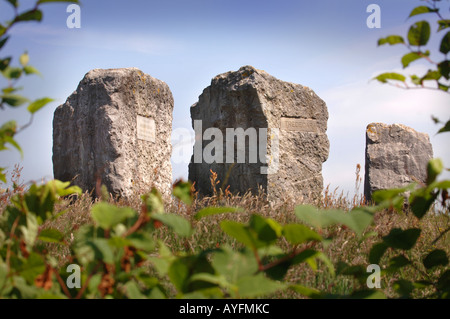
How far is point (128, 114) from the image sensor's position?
20.3 ft

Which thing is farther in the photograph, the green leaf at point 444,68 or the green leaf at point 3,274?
the green leaf at point 444,68

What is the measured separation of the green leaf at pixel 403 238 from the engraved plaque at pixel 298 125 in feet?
17.2

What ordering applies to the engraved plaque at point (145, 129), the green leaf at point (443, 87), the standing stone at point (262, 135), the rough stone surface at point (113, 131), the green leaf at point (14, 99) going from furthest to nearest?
1. the engraved plaque at point (145, 129)
2. the standing stone at point (262, 135)
3. the rough stone surface at point (113, 131)
4. the green leaf at point (443, 87)
5. the green leaf at point (14, 99)

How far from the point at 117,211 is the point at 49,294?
251mm

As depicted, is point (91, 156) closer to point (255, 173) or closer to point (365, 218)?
point (255, 173)

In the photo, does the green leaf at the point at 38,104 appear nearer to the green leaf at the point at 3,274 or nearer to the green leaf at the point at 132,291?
the green leaf at the point at 3,274

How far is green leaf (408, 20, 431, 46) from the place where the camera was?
1.36 meters

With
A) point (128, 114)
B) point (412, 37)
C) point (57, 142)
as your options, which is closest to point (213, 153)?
point (128, 114)

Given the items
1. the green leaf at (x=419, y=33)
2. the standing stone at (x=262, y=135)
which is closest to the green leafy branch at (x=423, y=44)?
the green leaf at (x=419, y=33)

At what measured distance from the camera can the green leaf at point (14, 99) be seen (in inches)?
44.1

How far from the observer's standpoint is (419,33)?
1.37 metres

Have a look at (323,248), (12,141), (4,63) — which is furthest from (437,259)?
(323,248)

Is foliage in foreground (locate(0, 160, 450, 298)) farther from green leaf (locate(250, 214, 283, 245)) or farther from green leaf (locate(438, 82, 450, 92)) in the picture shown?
green leaf (locate(438, 82, 450, 92))

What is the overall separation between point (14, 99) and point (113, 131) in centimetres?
491
